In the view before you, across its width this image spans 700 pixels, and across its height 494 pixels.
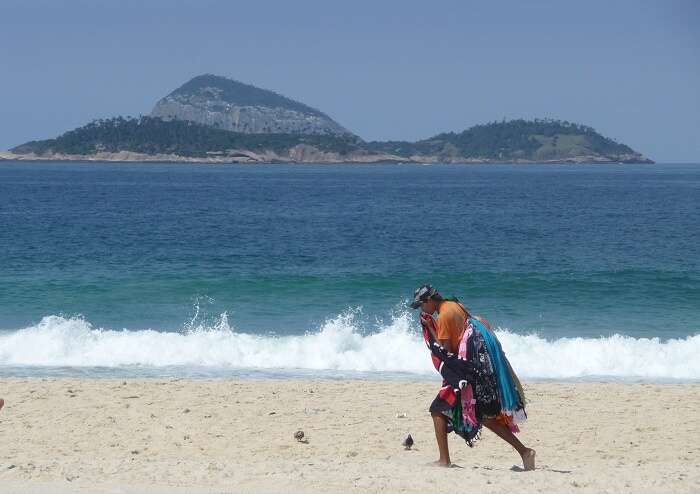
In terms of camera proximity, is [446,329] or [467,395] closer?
[446,329]

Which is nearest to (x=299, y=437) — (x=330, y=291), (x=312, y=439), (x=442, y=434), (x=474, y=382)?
(x=312, y=439)

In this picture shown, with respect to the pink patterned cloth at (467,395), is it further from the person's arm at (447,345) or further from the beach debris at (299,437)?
the beach debris at (299,437)

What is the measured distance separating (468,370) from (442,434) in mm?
697

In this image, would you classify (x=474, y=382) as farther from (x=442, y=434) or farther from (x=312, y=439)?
(x=312, y=439)

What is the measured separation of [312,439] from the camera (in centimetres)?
1038

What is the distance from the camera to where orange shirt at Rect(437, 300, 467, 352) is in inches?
313

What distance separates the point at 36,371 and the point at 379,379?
5145 millimetres

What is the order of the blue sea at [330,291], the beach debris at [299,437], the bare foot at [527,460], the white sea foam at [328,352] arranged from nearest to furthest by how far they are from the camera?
the bare foot at [527,460] < the beach debris at [299,437] < the white sea foam at [328,352] < the blue sea at [330,291]

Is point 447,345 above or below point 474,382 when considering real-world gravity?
above

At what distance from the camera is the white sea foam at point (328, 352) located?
1577cm

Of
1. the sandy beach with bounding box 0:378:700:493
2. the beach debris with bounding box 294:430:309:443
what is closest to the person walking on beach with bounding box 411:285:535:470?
the sandy beach with bounding box 0:378:700:493

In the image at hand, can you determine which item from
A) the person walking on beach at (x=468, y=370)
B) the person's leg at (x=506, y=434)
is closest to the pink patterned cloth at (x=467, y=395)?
the person walking on beach at (x=468, y=370)

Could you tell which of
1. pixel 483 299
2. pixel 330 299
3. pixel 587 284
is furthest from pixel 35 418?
pixel 587 284

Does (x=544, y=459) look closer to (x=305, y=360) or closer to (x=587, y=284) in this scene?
(x=305, y=360)
